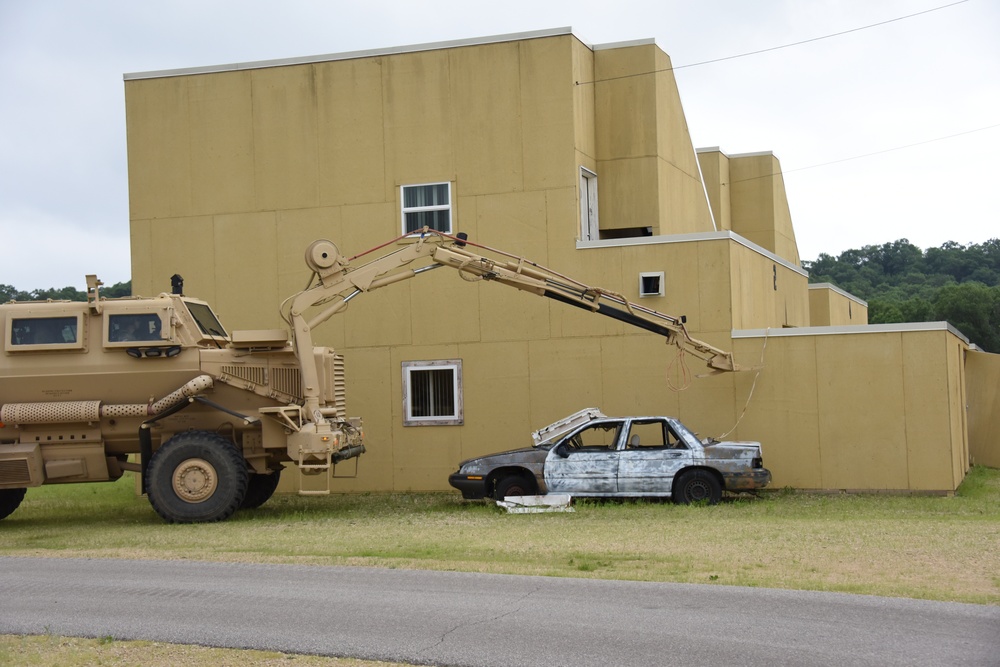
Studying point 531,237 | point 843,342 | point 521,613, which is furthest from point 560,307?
point 521,613

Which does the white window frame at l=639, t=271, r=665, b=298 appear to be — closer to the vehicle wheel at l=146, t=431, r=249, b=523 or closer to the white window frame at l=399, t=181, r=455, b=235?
the white window frame at l=399, t=181, r=455, b=235

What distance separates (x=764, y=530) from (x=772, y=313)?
10097 mm

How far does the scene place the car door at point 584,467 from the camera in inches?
685

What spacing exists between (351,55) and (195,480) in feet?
30.0

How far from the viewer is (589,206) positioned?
22281 mm

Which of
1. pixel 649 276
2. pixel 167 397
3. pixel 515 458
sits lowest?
pixel 515 458

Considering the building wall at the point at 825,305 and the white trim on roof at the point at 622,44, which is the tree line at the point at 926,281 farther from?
the white trim on roof at the point at 622,44

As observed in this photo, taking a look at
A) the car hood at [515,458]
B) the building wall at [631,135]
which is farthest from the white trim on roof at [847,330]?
the car hood at [515,458]

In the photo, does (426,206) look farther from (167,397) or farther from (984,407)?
(984,407)

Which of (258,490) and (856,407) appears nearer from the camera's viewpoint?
(856,407)

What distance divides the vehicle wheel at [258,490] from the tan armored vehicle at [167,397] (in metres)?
1.43

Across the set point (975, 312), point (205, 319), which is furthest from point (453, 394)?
Answer: point (975, 312)

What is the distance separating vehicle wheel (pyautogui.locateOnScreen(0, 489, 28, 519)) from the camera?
1828 centimetres

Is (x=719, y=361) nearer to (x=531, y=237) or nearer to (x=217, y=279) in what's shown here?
(x=531, y=237)
